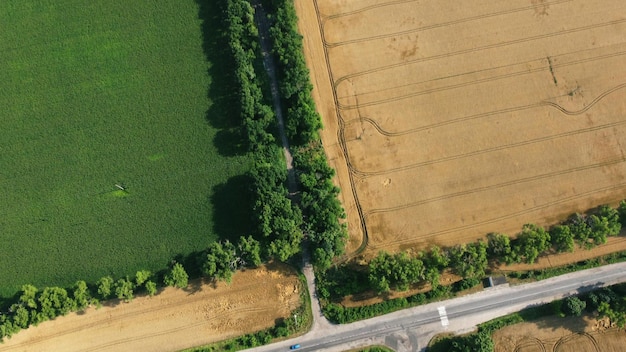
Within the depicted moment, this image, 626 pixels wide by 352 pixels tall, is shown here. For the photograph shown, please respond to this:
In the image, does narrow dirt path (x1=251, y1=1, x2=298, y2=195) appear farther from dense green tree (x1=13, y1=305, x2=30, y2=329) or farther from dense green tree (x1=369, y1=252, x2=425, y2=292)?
dense green tree (x1=13, y1=305, x2=30, y2=329)

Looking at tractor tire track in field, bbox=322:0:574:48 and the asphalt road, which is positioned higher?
tractor tire track in field, bbox=322:0:574:48

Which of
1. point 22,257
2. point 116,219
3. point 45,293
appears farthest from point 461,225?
point 22,257

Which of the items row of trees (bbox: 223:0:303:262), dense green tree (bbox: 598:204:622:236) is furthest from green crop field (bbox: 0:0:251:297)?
dense green tree (bbox: 598:204:622:236)

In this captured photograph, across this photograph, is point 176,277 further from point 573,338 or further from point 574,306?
point 573,338

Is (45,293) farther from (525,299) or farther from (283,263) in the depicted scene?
(525,299)

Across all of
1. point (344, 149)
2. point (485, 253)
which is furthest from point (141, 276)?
point (485, 253)

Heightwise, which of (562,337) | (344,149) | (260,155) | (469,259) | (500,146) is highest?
(260,155)

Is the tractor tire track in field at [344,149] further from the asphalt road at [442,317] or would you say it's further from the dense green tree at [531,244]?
the dense green tree at [531,244]

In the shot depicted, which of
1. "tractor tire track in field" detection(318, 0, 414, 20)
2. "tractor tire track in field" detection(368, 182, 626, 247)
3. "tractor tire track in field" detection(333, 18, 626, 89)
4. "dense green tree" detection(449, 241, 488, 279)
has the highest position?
"tractor tire track in field" detection(318, 0, 414, 20)

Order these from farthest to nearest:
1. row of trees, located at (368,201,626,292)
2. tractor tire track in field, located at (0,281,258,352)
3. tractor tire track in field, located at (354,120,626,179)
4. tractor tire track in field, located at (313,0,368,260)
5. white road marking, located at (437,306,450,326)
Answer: tractor tire track in field, located at (354,120,626,179) → tractor tire track in field, located at (313,0,368,260) → white road marking, located at (437,306,450,326) → tractor tire track in field, located at (0,281,258,352) → row of trees, located at (368,201,626,292)
